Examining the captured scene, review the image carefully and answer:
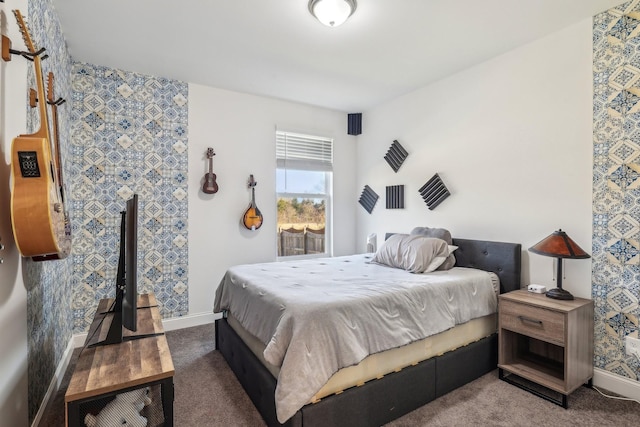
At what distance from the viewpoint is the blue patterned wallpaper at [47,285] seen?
161 cm

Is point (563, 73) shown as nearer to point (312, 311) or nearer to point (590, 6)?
point (590, 6)

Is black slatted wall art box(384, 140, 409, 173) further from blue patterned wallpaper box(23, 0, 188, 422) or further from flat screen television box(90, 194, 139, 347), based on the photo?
flat screen television box(90, 194, 139, 347)

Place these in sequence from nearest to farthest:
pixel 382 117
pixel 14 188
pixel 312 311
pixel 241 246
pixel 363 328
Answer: pixel 14 188
pixel 312 311
pixel 363 328
pixel 241 246
pixel 382 117

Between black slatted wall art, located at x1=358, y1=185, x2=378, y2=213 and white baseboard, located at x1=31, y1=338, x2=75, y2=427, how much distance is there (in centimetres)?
349

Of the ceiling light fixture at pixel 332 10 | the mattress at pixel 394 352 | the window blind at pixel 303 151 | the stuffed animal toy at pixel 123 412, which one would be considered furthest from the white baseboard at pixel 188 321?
the ceiling light fixture at pixel 332 10

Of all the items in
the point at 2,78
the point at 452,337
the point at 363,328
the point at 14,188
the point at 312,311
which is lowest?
the point at 452,337

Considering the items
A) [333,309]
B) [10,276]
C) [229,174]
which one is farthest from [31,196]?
[229,174]

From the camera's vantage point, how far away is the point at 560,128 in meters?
2.46

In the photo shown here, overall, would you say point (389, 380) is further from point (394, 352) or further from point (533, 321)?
point (533, 321)

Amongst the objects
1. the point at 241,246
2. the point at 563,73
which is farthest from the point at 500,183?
the point at 241,246

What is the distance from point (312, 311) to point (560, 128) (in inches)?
93.9

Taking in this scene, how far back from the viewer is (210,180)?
11.5 ft

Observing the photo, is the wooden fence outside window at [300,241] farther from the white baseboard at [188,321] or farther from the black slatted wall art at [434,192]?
the black slatted wall art at [434,192]

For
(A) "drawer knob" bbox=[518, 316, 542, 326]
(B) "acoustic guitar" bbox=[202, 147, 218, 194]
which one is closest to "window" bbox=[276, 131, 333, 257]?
(B) "acoustic guitar" bbox=[202, 147, 218, 194]
